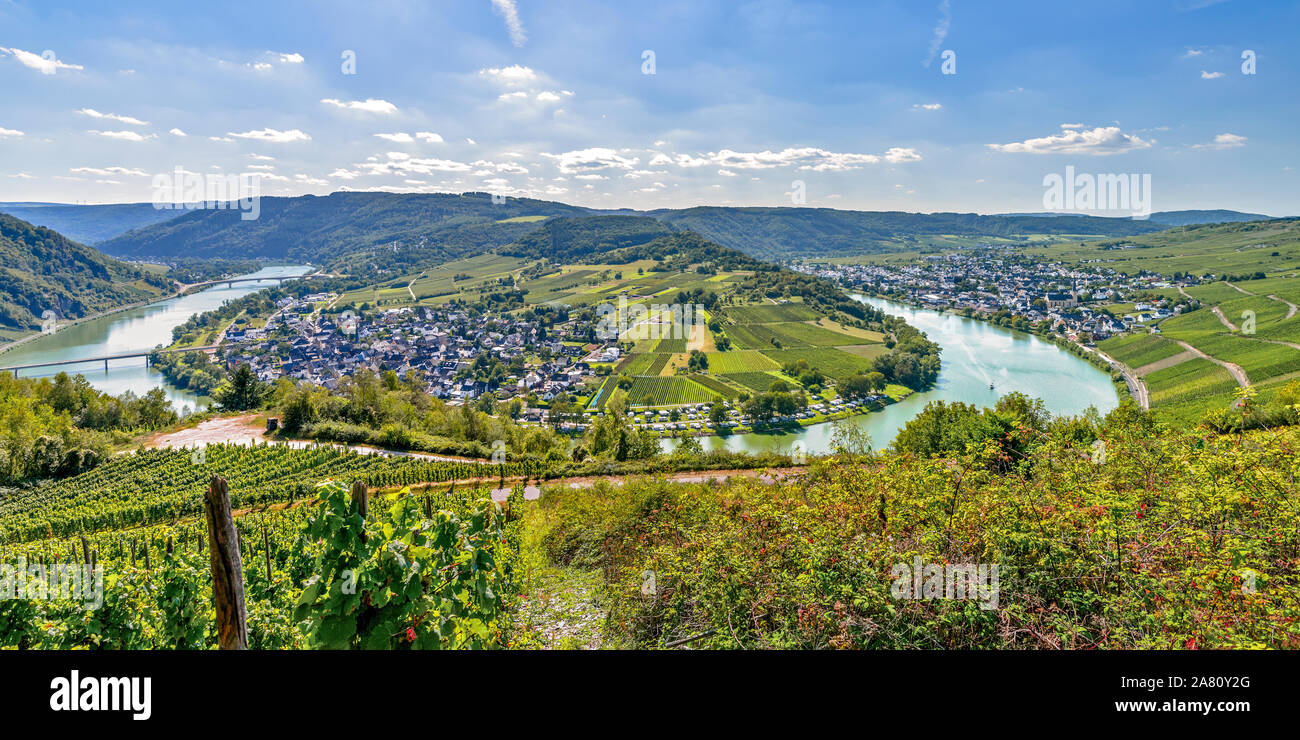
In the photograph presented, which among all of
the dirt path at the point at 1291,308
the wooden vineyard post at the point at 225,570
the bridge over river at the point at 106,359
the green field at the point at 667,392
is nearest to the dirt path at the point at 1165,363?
the dirt path at the point at 1291,308

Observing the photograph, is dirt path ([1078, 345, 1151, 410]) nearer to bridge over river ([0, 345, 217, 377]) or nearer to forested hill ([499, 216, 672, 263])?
bridge over river ([0, 345, 217, 377])

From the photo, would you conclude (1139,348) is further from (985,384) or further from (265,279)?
(265,279)

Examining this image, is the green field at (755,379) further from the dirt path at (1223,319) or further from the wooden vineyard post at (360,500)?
the wooden vineyard post at (360,500)

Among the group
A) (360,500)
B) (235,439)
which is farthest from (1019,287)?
(360,500)

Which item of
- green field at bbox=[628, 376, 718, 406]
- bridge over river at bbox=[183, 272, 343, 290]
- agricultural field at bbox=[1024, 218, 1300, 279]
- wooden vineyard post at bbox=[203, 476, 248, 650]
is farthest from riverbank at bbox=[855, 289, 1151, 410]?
bridge over river at bbox=[183, 272, 343, 290]
